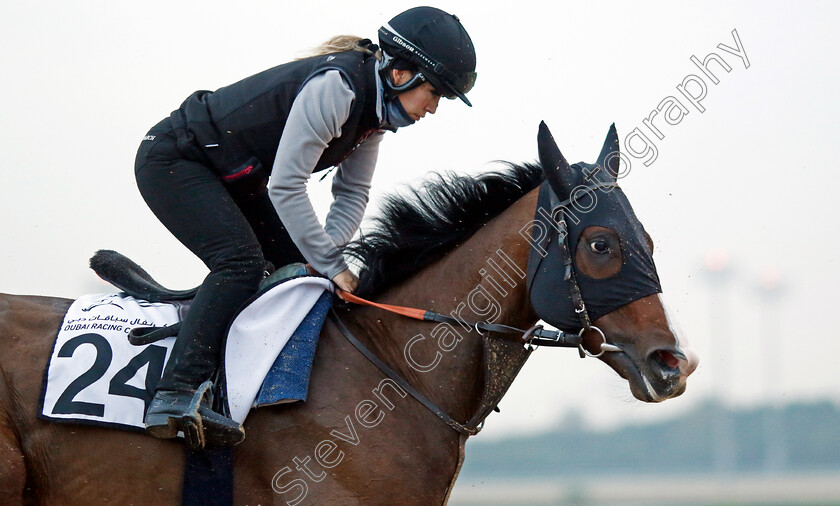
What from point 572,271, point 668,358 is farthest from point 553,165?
point 668,358

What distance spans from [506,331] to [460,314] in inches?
8.8

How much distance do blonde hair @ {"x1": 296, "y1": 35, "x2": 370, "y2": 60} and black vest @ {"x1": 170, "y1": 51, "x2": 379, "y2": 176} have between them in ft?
0.38

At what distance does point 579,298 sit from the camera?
352cm

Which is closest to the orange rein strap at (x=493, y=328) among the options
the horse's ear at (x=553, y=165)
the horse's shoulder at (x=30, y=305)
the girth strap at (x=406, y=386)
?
the girth strap at (x=406, y=386)

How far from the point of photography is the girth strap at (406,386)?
11.9ft

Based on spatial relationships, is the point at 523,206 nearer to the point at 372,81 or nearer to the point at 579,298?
the point at 579,298

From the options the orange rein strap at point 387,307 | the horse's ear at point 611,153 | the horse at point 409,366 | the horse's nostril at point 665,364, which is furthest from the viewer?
the horse's ear at point 611,153

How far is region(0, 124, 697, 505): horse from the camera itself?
3.45 metres

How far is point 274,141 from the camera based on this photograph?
3.86m

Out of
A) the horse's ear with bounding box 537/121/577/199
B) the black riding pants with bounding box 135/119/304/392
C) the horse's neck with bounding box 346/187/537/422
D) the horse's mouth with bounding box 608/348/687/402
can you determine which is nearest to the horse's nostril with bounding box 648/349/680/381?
the horse's mouth with bounding box 608/348/687/402

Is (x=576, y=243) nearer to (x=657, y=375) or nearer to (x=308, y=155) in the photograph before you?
(x=657, y=375)

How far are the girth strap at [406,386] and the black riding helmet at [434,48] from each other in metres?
1.15

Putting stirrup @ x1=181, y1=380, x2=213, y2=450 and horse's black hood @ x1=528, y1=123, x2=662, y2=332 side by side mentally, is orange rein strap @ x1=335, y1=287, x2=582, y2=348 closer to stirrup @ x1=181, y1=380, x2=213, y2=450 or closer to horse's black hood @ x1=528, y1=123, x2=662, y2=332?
horse's black hood @ x1=528, y1=123, x2=662, y2=332

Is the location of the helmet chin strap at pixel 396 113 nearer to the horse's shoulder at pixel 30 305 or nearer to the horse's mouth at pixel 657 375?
the horse's mouth at pixel 657 375
